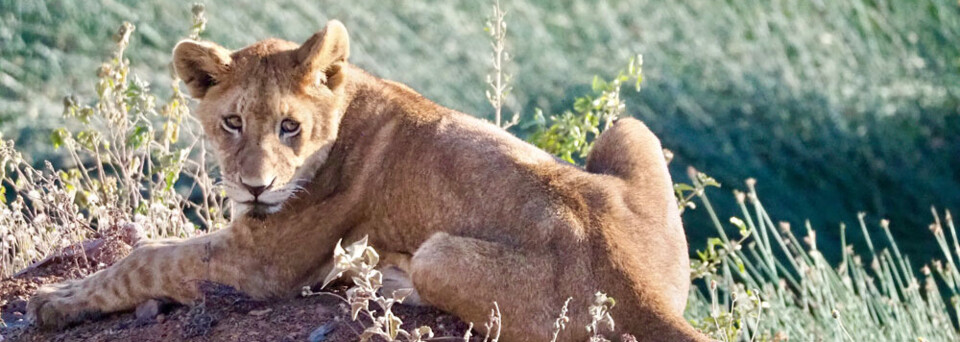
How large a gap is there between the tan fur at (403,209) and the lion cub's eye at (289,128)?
0.03 meters

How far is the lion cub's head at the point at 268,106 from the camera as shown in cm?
596

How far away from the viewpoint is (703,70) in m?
17.9

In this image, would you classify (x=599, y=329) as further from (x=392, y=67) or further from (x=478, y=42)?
(x=478, y=42)

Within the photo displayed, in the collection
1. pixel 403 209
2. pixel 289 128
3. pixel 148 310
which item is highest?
pixel 289 128

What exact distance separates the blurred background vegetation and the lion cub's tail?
8.19m

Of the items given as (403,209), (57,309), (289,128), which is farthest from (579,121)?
(57,309)

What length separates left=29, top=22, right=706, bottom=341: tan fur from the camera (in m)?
5.57

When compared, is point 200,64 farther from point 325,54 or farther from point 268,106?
point 325,54

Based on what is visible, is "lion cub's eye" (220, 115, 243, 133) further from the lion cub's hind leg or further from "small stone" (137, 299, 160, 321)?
the lion cub's hind leg

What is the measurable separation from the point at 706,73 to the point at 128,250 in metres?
11.7

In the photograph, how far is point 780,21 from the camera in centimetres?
1856

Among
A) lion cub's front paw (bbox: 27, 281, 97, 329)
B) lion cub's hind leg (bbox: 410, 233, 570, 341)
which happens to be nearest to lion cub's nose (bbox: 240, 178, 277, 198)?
lion cub's hind leg (bbox: 410, 233, 570, 341)

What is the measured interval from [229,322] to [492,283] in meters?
1.24

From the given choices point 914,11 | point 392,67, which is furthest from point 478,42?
point 914,11
